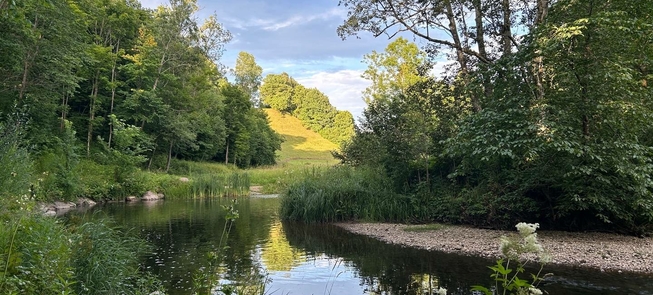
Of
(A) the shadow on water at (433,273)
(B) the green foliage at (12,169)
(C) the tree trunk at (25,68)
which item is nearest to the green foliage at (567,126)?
(A) the shadow on water at (433,273)

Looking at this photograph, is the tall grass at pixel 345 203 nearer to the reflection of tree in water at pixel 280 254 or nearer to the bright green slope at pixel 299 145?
the reflection of tree in water at pixel 280 254

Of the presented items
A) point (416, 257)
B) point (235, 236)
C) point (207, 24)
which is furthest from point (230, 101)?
point (416, 257)

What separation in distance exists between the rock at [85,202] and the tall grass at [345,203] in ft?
31.8

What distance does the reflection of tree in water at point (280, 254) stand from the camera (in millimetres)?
8630

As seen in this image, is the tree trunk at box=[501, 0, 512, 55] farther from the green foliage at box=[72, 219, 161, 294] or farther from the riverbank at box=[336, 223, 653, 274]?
the green foliage at box=[72, 219, 161, 294]

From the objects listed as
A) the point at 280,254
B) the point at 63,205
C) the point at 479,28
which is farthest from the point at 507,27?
the point at 63,205

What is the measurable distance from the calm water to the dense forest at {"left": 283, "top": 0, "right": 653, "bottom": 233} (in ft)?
8.32

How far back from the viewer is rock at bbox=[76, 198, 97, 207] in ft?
61.9

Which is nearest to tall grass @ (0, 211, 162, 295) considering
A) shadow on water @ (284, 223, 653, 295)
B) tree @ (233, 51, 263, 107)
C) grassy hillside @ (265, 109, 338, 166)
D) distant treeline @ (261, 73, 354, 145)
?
shadow on water @ (284, 223, 653, 295)

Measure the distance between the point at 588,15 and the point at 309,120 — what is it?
7267 cm

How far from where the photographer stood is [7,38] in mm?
16062

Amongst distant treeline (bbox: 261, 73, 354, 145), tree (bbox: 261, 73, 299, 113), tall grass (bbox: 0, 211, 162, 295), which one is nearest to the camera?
tall grass (bbox: 0, 211, 162, 295)

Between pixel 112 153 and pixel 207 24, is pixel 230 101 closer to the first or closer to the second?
pixel 207 24

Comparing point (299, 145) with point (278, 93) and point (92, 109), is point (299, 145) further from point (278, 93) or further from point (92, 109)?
point (92, 109)
